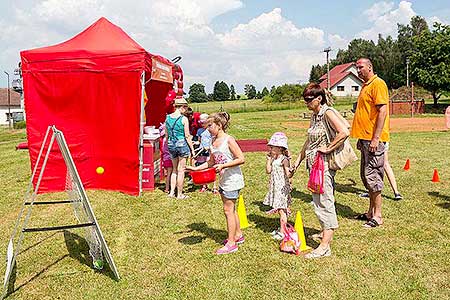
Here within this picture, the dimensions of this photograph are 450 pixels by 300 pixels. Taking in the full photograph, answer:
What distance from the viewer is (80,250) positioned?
5.24m

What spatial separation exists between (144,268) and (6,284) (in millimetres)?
1373

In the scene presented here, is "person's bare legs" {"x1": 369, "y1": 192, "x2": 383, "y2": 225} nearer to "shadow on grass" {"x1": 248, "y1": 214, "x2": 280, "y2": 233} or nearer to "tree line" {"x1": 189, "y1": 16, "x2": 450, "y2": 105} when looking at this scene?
"shadow on grass" {"x1": 248, "y1": 214, "x2": 280, "y2": 233}

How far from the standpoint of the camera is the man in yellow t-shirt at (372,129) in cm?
546

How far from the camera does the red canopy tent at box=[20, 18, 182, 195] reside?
7.79 meters

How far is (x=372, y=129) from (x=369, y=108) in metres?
0.29

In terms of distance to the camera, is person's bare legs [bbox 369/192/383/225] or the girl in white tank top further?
person's bare legs [bbox 369/192/383/225]

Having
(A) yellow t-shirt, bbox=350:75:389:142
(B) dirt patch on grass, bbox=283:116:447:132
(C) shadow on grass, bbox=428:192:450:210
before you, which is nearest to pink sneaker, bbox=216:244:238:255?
(A) yellow t-shirt, bbox=350:75:389:142

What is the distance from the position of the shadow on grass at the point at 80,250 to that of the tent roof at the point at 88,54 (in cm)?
336

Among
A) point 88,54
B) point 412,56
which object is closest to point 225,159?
point 88,54

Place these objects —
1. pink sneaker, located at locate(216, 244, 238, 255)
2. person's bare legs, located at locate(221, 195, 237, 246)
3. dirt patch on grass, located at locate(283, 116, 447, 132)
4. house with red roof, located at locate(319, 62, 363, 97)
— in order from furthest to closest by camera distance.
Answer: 1. house with red roof, located at locate(319, 62, 363, 97)
2. dirt patch on grass, located at locate(283, 116, 447, 132)
3. pink sneaker, located at locate(216, 244, 238, 255)
4. person's bare legs, located at locate(221, 195, 237, 246)

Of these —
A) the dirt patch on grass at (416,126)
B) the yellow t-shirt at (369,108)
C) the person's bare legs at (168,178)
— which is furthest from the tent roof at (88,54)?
the dirt patch on grass at (416,126)

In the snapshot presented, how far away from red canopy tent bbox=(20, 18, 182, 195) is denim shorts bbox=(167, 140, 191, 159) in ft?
2.13

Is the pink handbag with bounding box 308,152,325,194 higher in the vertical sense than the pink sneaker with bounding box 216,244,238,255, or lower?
higher

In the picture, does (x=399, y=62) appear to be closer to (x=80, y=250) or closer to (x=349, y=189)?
(x=349, y=189)
